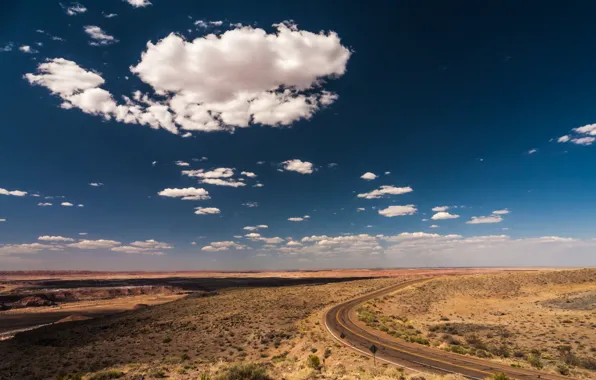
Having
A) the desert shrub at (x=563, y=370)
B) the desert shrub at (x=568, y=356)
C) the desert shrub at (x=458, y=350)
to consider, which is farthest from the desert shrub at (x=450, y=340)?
the desert shrub at (x=563, y=370)

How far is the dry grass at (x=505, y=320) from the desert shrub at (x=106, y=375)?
2776 centimetres

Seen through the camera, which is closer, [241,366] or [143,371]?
[241,366]

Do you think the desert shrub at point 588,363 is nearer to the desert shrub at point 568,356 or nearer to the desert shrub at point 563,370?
the desert shrub at point 568,356

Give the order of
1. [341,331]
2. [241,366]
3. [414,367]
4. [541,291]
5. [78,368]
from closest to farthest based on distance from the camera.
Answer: [241,366], [414,367], [78,368], [341,331], [541,291]

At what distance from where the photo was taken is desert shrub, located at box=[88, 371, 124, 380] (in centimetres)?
2416

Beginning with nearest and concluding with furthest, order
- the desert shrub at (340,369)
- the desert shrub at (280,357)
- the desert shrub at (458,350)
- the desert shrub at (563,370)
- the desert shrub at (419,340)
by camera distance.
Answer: the desert shrub at (340,369)
the desert shrub at (563,370)
the desert shrub at (280,357)
the desert shrub at (458,350)
the desert shrub at (419,340)

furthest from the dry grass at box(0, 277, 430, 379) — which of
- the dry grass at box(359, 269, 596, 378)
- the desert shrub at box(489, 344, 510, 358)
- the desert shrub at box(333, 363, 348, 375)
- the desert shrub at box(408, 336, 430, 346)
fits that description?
the desert shrub at box(489, 344, 510, 358)

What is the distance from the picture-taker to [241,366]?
72.6 ft

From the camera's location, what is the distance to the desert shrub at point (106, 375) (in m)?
24.2

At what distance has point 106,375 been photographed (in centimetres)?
2466

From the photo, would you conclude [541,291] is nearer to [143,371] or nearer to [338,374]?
[338,374]

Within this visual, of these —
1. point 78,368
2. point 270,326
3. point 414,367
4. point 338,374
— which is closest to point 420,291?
point 270,326

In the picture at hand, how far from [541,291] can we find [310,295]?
2179 inches

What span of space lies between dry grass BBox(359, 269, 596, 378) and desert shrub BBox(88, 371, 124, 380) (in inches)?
1093
